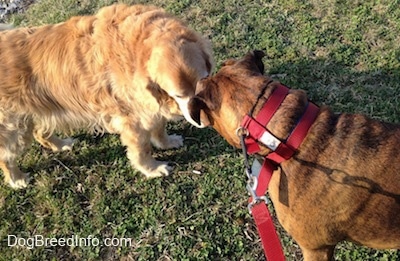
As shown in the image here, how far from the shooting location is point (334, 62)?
15.9 ft

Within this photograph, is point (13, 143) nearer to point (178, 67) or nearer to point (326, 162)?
point (178, 67)

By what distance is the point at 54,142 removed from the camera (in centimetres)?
460

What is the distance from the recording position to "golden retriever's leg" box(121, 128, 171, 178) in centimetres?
393

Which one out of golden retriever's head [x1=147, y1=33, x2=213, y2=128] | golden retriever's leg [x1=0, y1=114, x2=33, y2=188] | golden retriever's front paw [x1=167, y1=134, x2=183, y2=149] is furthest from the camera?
golden retriever's front paw [x1=167, y1=134, x2=183, y2=149]

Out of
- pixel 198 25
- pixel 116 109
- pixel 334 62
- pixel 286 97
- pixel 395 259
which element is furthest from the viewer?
pixel 198 25

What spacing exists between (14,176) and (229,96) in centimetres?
275

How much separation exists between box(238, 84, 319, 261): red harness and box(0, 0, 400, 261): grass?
1215mm

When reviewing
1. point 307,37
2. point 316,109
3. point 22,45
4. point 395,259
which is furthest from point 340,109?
point 22,45

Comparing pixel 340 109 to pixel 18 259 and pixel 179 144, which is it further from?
pixel 18 259

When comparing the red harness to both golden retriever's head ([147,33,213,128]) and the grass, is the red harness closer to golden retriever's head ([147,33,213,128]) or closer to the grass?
golden retriever's head ([147,33,213,128])

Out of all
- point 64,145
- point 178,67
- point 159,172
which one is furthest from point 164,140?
point 178,67

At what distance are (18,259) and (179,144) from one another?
185 cm

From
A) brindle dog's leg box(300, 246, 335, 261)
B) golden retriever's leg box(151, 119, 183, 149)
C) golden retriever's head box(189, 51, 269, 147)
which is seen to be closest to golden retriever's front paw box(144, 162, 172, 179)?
golden retriever's leg box(151, 119, 183, 149)

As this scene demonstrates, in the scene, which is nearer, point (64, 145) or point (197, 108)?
point (197, 108)
